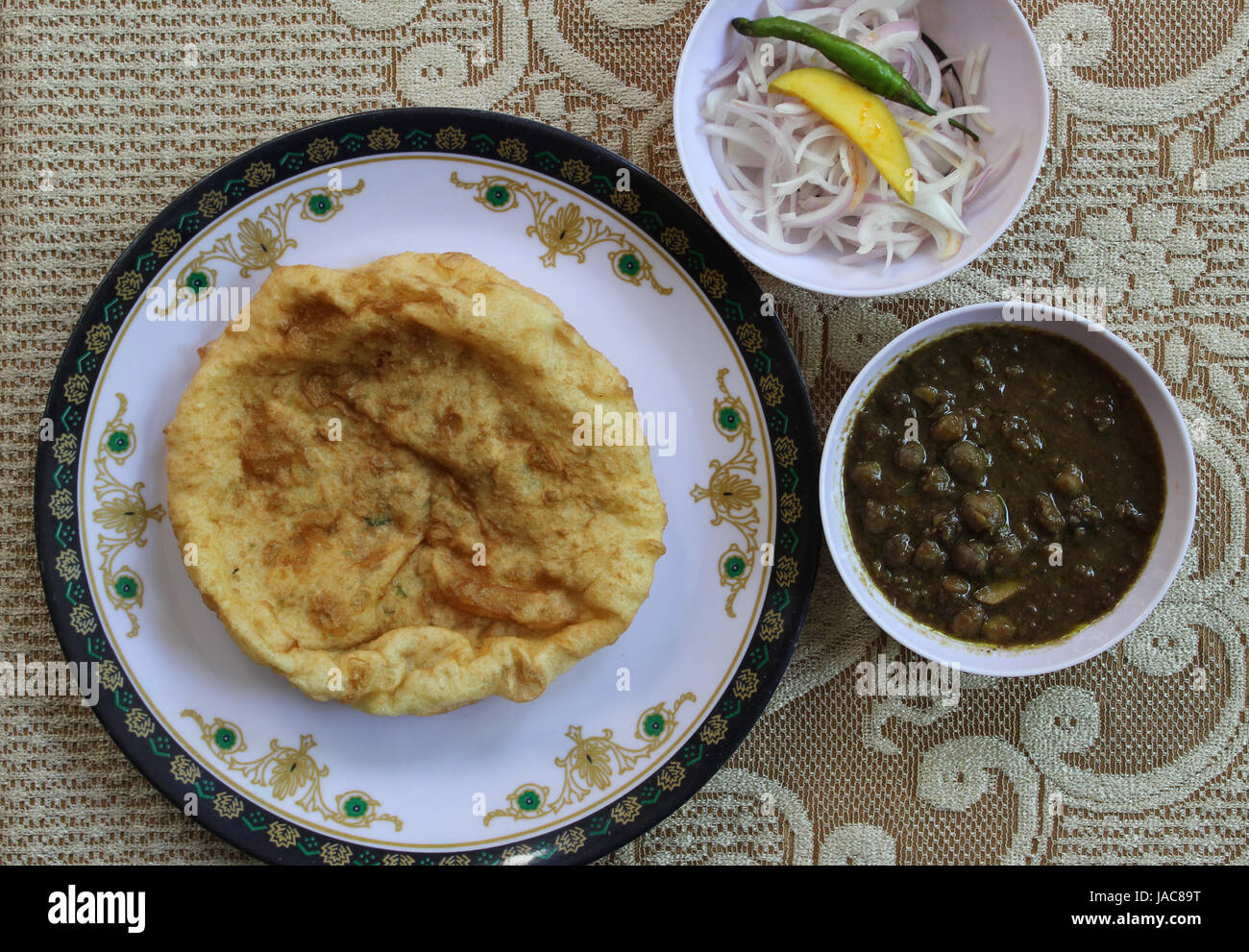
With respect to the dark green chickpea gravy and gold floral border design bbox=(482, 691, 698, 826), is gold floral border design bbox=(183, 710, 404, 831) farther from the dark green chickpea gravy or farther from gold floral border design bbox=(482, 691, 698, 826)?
the dark green chickpea gravy

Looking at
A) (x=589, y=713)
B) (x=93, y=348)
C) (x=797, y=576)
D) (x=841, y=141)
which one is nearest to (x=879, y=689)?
(x=797, y=576)

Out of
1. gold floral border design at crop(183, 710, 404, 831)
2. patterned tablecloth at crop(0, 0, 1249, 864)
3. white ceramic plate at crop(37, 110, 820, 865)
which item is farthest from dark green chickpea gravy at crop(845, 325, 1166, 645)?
gold floral border design at crop(183, 710, 404, 831)

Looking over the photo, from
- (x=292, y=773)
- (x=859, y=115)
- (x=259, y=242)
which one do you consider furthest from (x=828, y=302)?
(x=292, y=773)

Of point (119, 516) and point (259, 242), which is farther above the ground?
point (259, 242)

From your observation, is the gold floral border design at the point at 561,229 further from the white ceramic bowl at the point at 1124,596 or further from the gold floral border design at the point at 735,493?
the white ceramic bowl at the point at 1124,596

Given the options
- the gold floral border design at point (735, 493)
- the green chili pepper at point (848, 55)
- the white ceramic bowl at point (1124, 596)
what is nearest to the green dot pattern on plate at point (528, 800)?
the gold floral border design at point (735, 493)

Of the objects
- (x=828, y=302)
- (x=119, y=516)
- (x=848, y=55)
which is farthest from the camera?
(x=828, y=302)

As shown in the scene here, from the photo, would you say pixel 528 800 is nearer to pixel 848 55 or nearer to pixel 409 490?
pixel 409 490

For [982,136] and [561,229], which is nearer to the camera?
[982,136]
